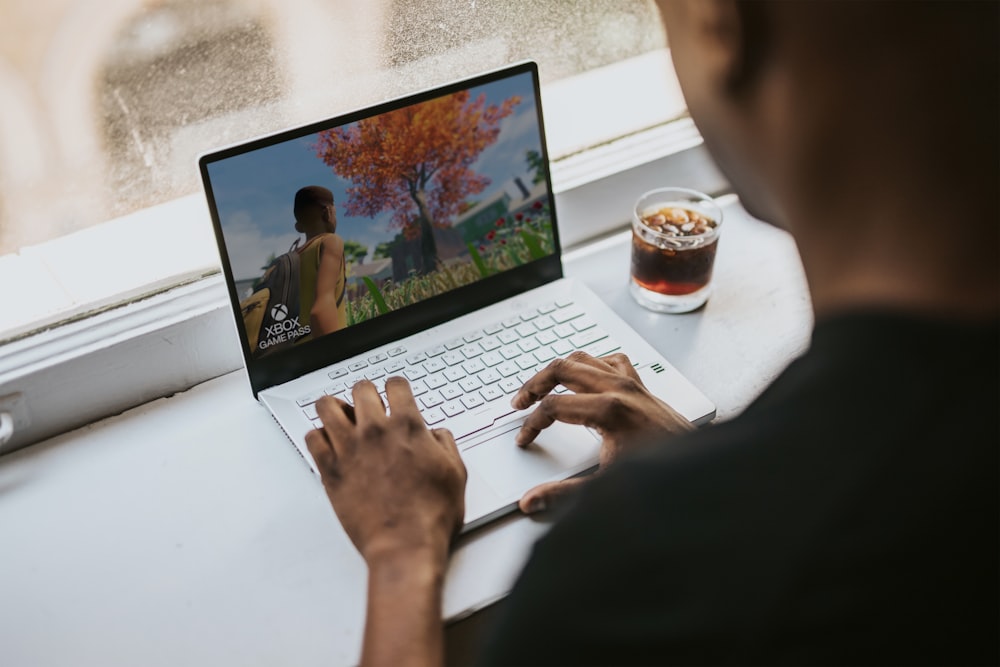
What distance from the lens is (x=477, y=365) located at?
99 cm

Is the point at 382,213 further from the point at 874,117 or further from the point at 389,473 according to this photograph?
the point at 874,117

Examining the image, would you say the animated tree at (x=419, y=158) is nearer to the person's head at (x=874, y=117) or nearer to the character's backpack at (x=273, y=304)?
the character's backpack at (x=273, y=304)

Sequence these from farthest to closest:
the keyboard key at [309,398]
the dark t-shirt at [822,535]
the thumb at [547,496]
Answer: the keyboard key at [309,398] → the thumb at [547,496] → the dark t-shirt at [822,535]

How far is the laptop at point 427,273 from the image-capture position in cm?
90

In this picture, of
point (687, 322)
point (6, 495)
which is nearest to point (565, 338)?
point (687, 322)

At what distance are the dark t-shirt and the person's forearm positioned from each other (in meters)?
0.25

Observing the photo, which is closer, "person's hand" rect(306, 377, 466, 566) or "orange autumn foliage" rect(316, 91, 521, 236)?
"person's hand" rect(306, 377, 466, 566)

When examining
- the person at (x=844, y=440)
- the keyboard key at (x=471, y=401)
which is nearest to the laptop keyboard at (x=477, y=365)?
the keyboard key at (x=471, y=401)

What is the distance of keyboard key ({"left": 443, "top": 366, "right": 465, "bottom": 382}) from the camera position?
97cm

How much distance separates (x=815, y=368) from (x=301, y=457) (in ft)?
1.90

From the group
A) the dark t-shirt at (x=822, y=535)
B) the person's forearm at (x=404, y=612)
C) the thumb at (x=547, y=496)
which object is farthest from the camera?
the thumb at (x=547, y=496)

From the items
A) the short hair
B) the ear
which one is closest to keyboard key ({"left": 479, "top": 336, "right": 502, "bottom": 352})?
the short hair

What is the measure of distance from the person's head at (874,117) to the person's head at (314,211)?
1.59 feet

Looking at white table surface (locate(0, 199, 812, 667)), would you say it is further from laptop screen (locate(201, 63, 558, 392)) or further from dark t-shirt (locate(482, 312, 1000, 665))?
dark t-shirt (locate(482, 312, 1000, 665))
